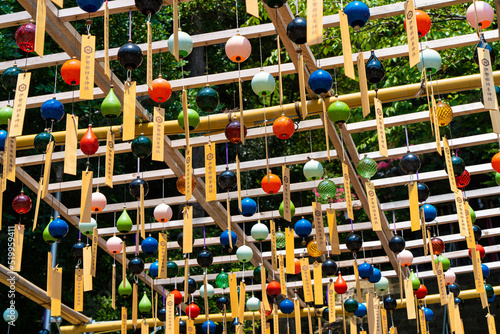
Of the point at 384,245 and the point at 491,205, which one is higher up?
the point at 491,205

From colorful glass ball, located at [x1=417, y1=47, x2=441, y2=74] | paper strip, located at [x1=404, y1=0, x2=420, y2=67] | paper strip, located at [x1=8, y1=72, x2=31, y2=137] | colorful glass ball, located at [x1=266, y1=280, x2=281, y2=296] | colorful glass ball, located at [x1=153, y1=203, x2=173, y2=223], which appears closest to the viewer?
paper strip, located at [x1=404, y1=0, x2=420, y2=67]

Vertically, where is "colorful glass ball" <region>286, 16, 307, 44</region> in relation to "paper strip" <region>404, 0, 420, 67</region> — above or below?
above

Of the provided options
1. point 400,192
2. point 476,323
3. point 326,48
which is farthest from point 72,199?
point 476,323

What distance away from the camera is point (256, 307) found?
6.01 metres

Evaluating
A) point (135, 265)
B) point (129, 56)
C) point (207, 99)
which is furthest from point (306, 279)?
point (129, 56)

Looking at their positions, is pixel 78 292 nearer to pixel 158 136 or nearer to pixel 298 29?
pixel 158 136

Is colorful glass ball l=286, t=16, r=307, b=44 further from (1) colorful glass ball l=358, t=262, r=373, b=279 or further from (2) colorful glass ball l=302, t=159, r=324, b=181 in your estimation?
(1) colorful glass ball l=358, t=262, r=373, b=279

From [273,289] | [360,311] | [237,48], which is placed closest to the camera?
[237,48]

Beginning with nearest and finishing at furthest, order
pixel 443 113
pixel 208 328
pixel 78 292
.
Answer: pixel 443 113 < pixel 78 292 < pixel 208 328

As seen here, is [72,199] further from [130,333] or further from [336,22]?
[336,22]

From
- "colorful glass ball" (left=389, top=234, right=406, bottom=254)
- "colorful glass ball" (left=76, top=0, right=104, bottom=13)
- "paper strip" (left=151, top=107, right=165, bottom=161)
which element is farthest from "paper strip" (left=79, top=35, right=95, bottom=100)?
"colorful glass ball" (left=389, top=234, right=406, bottom=254)

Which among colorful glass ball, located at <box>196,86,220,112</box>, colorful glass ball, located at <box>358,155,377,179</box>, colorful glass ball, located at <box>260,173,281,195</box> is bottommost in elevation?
colorful glass ball, located at <box>260,173,281,195</box>

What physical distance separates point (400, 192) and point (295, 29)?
8.05 metres

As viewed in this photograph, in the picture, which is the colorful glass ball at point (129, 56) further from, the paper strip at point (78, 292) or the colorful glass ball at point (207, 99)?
the paper strip at point (78, 292)
